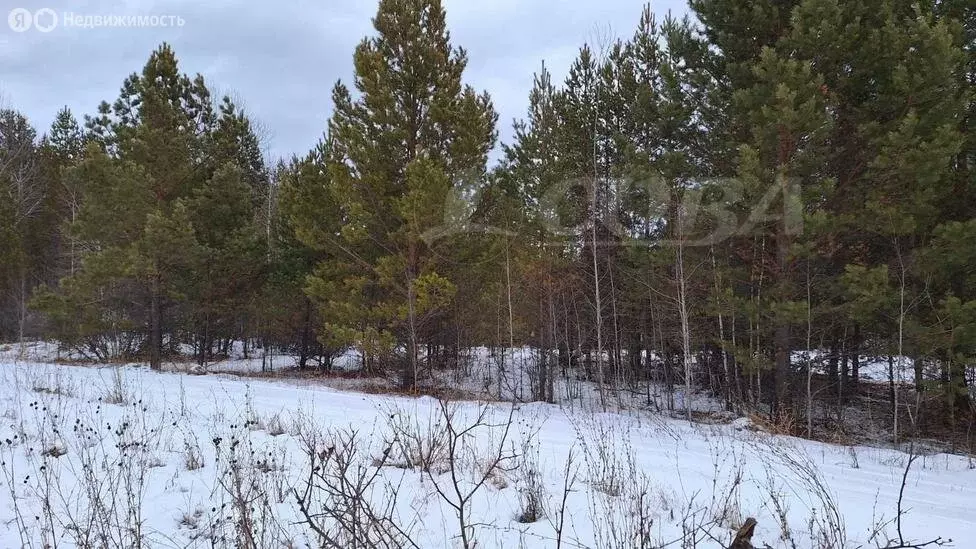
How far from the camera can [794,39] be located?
30.1 ft

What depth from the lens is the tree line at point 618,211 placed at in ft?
30.4

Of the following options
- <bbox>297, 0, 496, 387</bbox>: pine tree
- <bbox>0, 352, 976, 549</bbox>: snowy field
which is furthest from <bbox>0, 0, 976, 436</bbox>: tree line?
<bbox>0, 352, 976, 549</bbox>: snowy field

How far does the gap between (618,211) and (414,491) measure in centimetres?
1109

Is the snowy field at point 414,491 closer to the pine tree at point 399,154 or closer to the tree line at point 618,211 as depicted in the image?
the tree line at point 618,211

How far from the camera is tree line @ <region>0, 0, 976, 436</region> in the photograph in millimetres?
9266

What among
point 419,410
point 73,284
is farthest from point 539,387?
point 73,284

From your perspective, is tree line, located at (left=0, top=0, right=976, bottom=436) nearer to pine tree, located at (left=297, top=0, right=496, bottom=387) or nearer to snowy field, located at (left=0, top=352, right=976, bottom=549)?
pine tree, located at (left=297, top=0, right=496, bottom=387)

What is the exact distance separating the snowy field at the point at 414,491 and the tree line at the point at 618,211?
4.55m

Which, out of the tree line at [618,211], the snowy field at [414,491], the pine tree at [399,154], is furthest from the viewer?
the pine tree at [399,154]

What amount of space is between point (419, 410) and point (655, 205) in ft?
24.4

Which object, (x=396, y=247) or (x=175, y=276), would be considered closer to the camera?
(x=396, y=247)

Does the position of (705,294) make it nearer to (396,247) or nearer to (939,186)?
(939,186)

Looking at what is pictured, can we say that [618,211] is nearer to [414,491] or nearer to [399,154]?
[399,154]

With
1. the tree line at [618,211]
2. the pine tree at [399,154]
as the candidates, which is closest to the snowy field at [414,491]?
the tree line at [618,211]
